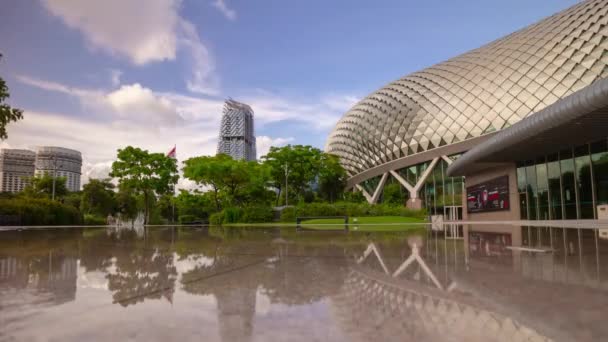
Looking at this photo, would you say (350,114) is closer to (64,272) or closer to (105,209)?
(105,209)

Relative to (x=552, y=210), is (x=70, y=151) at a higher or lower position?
higher

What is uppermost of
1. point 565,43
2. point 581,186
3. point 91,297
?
point 565,43

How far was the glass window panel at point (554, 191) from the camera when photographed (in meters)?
27.8

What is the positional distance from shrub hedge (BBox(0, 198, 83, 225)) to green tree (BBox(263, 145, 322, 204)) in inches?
831

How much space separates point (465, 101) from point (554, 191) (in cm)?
2060

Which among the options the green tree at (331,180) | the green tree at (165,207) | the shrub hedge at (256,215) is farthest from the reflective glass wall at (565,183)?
the green tree at (165,207)

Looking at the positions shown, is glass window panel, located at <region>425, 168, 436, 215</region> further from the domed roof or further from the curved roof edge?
the curved roof edge

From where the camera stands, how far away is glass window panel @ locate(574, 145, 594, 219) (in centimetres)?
2538

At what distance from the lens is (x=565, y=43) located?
38969 millimetres

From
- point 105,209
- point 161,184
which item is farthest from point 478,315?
point 105,209

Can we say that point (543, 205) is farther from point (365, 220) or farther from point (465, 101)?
point (465, 101)

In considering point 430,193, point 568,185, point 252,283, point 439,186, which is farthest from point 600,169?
point 252,283

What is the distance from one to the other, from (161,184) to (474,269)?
40.1 meters

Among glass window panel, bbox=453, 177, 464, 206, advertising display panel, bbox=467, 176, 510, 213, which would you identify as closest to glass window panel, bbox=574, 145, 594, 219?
advertising display panel, bbox=467, 176, 510, 213
